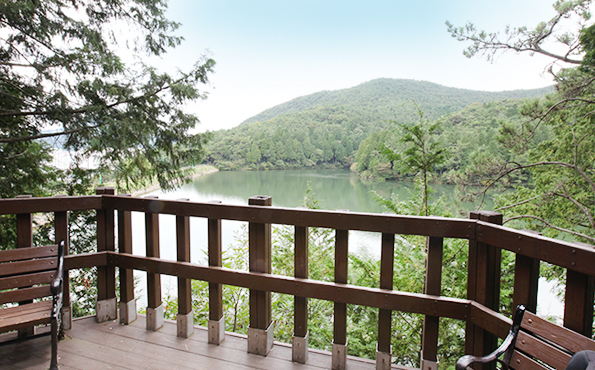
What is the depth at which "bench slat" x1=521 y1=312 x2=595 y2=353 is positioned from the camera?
994 millimetres

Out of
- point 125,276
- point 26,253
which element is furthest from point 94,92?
point 125,276

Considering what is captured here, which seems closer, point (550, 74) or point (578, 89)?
point (578, 89)

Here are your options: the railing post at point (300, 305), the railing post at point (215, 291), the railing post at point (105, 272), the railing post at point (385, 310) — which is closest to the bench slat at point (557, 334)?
the railing post at point (385, 310)

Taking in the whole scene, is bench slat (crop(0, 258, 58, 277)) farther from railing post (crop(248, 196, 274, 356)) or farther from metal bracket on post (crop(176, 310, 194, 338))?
railing post (crop(248, 196, 274, 356))

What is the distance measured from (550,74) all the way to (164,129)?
27.9 feet

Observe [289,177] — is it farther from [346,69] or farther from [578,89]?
[346,69]

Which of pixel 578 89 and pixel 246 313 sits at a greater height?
pixel 578 89

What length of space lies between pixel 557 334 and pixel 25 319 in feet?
8.21

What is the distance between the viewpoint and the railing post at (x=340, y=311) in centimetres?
173

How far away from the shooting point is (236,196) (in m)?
15.7

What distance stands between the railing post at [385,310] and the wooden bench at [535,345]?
542 mm

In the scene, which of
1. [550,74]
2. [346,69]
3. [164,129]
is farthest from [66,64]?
[346,69]

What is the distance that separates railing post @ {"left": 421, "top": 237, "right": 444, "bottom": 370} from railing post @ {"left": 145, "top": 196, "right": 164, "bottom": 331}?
1.71m

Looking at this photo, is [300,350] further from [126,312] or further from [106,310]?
[106,310]
